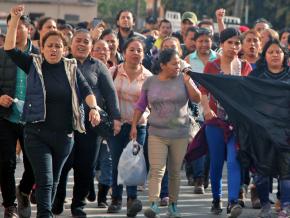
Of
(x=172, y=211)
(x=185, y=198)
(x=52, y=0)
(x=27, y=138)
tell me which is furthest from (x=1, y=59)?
(x=52, y=0)

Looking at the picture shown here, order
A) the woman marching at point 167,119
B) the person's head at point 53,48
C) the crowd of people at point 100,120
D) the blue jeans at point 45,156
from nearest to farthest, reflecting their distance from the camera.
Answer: the blue jeans at point 45,156, the crowd of people at point 100,120, the person's head at point 53,48, the woman marching at point 167,119

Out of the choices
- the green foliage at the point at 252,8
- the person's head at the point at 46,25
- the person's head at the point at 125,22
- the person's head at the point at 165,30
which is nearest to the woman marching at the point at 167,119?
the person's head at the point at 46,25

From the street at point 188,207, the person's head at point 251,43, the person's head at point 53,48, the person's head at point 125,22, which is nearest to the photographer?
the person's head at point 53,48

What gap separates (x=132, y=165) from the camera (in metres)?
10.2

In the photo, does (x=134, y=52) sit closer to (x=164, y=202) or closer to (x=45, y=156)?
(x=164, y=202)

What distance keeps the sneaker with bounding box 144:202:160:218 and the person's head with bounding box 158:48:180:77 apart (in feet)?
4.33

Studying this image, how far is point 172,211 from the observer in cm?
1014

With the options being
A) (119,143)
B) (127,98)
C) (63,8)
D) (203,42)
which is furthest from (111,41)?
(63,8)

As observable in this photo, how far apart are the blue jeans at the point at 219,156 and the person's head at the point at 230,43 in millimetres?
803

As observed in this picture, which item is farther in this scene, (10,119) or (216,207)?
(216,207)

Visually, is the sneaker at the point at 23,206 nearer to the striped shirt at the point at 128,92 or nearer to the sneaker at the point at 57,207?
the sneaker at the point at 57,207

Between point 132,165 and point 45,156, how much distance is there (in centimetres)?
164

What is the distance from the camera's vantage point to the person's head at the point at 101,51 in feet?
36.2

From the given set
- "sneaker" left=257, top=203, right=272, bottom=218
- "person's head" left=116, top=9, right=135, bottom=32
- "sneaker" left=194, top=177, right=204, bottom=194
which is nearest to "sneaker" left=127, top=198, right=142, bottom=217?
"sneaker" left=257, top=203, right=272, bottom=218
